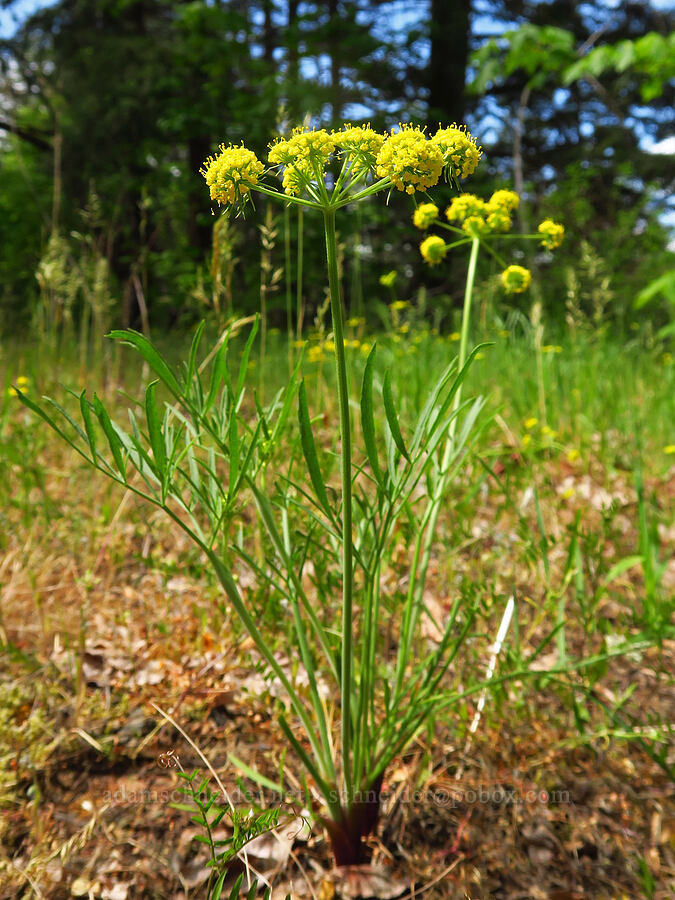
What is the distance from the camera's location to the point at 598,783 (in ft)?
3.60

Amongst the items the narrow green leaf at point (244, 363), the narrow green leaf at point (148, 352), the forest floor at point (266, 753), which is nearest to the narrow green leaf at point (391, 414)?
the narrow green leaf at point (244, 363)

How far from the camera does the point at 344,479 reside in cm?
65

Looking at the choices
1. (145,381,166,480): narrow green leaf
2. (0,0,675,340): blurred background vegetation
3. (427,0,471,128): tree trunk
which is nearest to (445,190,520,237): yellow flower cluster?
(145,381,166,480): narrow green leaf

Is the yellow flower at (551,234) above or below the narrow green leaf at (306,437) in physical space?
above

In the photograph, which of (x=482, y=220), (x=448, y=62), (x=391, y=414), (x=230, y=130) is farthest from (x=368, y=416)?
(x=448, y=62)

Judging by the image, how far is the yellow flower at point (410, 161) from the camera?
55 cm

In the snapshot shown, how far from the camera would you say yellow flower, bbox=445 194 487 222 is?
Answer: 3.50ft

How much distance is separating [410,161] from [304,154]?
11 centimetres

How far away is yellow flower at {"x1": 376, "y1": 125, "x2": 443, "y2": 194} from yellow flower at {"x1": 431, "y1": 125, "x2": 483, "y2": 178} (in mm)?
27

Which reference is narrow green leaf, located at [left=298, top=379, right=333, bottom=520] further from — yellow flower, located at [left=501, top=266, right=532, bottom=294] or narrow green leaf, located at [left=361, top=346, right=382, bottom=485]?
yellow flower, located at [left=501, top=266, right=532, bottom=294]

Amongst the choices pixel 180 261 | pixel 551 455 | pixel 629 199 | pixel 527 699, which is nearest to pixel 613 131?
pixel 629 199

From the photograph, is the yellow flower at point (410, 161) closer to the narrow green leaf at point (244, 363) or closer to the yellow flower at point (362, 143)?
the yellow flower at point (362, 143)

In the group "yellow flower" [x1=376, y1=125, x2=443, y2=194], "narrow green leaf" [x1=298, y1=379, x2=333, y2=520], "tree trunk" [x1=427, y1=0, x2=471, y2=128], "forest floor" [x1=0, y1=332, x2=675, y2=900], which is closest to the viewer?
"yellow flower" [x1=376, y1=125, x2=443, y2=194]

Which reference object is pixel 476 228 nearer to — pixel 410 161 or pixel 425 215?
pixel 425 215
